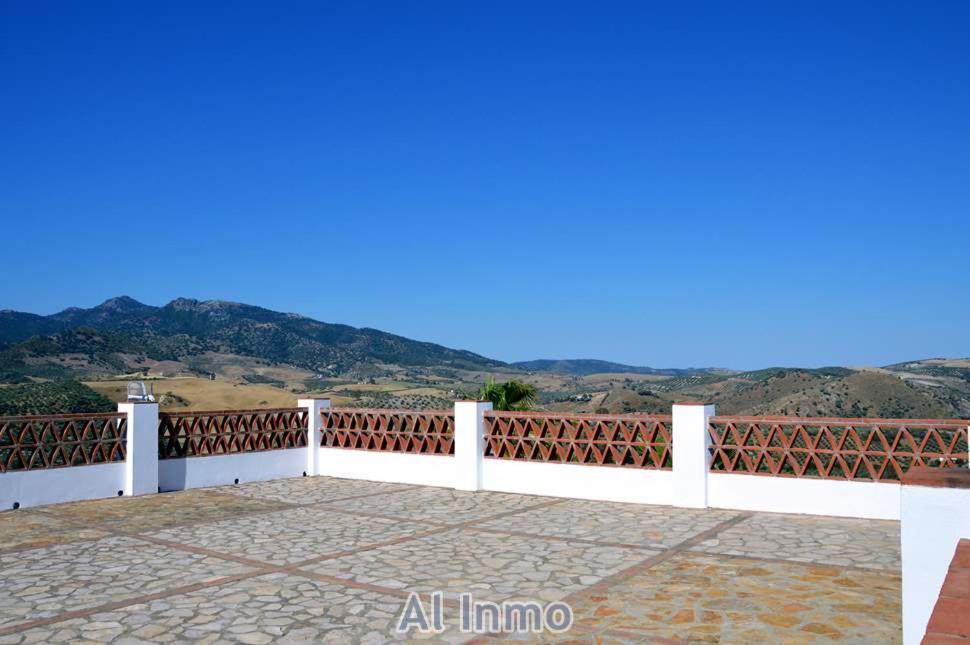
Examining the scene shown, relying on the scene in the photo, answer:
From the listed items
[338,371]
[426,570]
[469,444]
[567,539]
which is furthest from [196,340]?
[426,570]

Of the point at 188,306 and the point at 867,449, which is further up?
the point at 188,306

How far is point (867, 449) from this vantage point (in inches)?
392

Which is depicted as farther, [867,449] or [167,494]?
[167,494]

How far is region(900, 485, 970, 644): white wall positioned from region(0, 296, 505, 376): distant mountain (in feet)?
188

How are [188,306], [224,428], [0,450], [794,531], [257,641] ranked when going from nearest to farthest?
[257,641] → [794,531] → [0,450] → [224,428] → [188,306]

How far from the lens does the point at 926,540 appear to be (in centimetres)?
403

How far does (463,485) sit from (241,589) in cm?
651

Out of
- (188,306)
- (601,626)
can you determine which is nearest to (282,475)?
(601,626)

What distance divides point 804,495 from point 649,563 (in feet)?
11.5

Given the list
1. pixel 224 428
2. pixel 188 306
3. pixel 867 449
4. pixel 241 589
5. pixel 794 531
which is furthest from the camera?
pixel 188 306

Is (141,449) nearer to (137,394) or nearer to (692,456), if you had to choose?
(137,394)

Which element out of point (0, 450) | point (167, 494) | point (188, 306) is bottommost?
point (167, 494)

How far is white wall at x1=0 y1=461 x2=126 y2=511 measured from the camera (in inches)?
457

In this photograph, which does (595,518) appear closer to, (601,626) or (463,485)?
(463,485)
